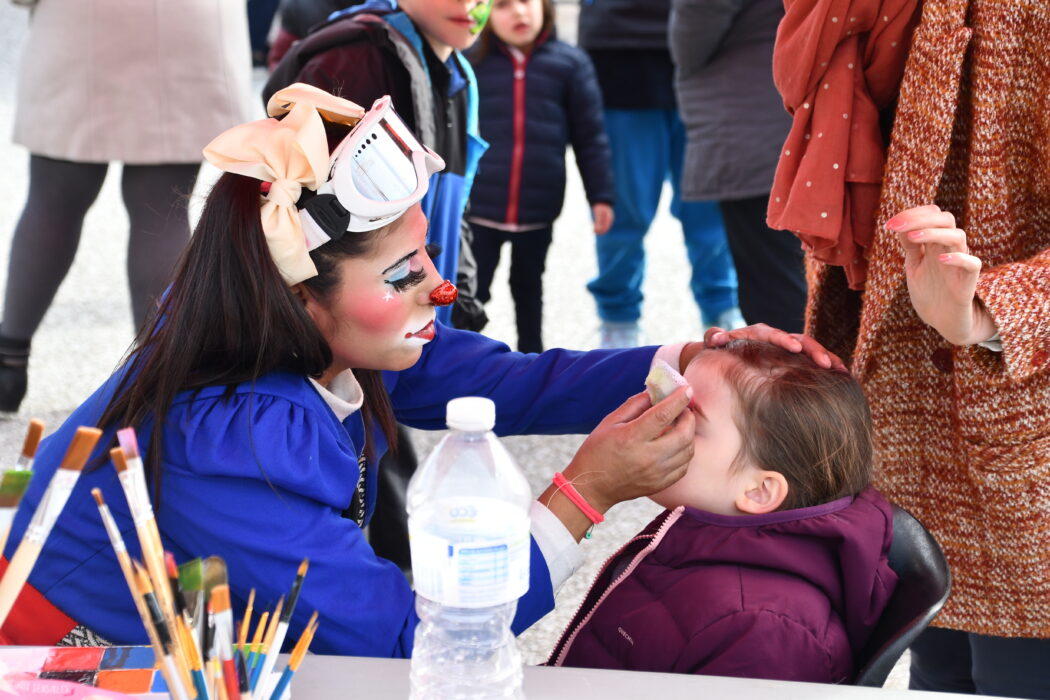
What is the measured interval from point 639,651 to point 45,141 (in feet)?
7.68

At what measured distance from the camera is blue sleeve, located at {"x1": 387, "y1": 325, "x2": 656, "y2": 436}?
1.68 m

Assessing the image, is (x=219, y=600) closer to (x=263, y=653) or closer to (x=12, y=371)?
(x=263, y=653)

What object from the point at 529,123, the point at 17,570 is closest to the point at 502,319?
the point at 529,123

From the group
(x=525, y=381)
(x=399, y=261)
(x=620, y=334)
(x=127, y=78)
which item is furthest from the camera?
(x=620, y=334)

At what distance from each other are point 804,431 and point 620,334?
9.10 feet

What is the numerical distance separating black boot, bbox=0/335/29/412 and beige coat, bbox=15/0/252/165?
56 centimetres

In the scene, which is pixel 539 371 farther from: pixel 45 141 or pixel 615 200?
pixel 615 200

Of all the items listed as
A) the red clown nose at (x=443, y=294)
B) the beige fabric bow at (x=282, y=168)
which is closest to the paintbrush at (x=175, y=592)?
the beige fabric bow at (x=282, y=168)

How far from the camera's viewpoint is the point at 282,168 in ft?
4.23

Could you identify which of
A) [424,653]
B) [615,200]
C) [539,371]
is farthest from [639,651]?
[615,200]

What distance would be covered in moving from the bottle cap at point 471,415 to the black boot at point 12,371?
8.49ft

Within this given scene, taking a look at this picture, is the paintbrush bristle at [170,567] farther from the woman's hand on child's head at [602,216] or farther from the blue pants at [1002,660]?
the woman's hand on child's head at [602,216]

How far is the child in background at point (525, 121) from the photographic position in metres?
3.56

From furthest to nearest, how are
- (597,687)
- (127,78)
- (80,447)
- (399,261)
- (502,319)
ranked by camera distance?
(502,319), (127,78), (399,261), (597,687), (80,447)
